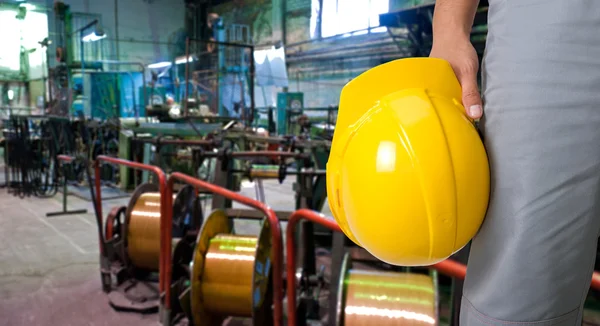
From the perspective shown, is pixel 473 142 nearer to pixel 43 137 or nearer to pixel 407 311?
pixel 407 311

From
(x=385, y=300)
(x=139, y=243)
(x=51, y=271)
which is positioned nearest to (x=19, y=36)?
(x=51, y=271)

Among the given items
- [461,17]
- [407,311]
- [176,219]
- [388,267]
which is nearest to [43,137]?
[176,219]

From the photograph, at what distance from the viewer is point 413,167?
880 mm

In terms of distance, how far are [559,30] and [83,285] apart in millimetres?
5123

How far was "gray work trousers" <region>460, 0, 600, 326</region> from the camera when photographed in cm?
86

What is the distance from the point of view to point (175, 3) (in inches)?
899

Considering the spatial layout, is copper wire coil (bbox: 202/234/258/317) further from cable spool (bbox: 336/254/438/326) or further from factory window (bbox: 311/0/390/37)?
factory window (bbox: 311/0/390/37)

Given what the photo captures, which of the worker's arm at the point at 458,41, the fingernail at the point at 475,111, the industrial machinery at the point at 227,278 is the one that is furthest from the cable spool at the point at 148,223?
the fingernail at the point at 475,111

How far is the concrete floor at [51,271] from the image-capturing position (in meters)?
4.20

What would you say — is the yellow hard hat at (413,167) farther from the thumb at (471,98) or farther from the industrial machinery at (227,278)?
the industrial machinery at (227,278)

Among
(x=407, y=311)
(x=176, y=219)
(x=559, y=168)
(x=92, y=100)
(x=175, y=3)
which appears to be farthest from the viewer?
(x=175, y=3)

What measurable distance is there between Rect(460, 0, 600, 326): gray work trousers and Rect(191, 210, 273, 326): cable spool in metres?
2.64

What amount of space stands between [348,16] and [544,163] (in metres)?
15.7

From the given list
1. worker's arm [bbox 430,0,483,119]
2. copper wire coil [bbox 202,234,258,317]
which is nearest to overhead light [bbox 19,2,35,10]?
copper wire coil [bbox 202,234,258,317]
